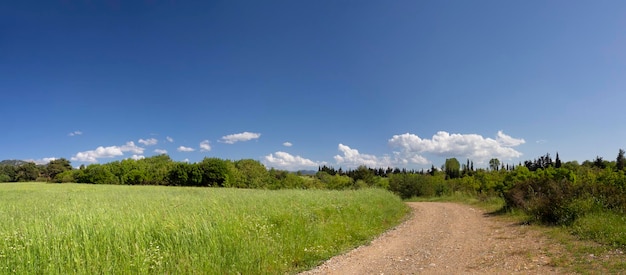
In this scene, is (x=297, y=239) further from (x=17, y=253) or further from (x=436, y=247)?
(x=17, y=253)

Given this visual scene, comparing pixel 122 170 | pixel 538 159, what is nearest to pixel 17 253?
pixel 122 170

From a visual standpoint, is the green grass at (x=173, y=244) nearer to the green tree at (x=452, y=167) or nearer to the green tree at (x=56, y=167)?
the green tree at (x=452, y=167)

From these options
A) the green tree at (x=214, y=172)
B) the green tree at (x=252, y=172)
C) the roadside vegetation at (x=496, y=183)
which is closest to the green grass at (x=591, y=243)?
the roadside vegetation at (x=496, y=183)

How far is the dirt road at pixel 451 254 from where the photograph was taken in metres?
6.88

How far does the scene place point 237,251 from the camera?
24.8ft

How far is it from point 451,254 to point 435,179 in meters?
46.3

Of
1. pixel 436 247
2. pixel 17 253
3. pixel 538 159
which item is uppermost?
pixel 538 159

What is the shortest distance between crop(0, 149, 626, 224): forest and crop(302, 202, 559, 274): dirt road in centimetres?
269

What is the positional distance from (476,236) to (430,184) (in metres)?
38.8

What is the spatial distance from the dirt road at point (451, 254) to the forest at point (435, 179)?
2695mm

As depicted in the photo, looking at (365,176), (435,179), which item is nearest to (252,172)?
(365,176)

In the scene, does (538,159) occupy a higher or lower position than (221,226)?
higher

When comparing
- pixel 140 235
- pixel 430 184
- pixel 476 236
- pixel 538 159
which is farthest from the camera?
pixel 538 159

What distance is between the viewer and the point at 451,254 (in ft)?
27.1
